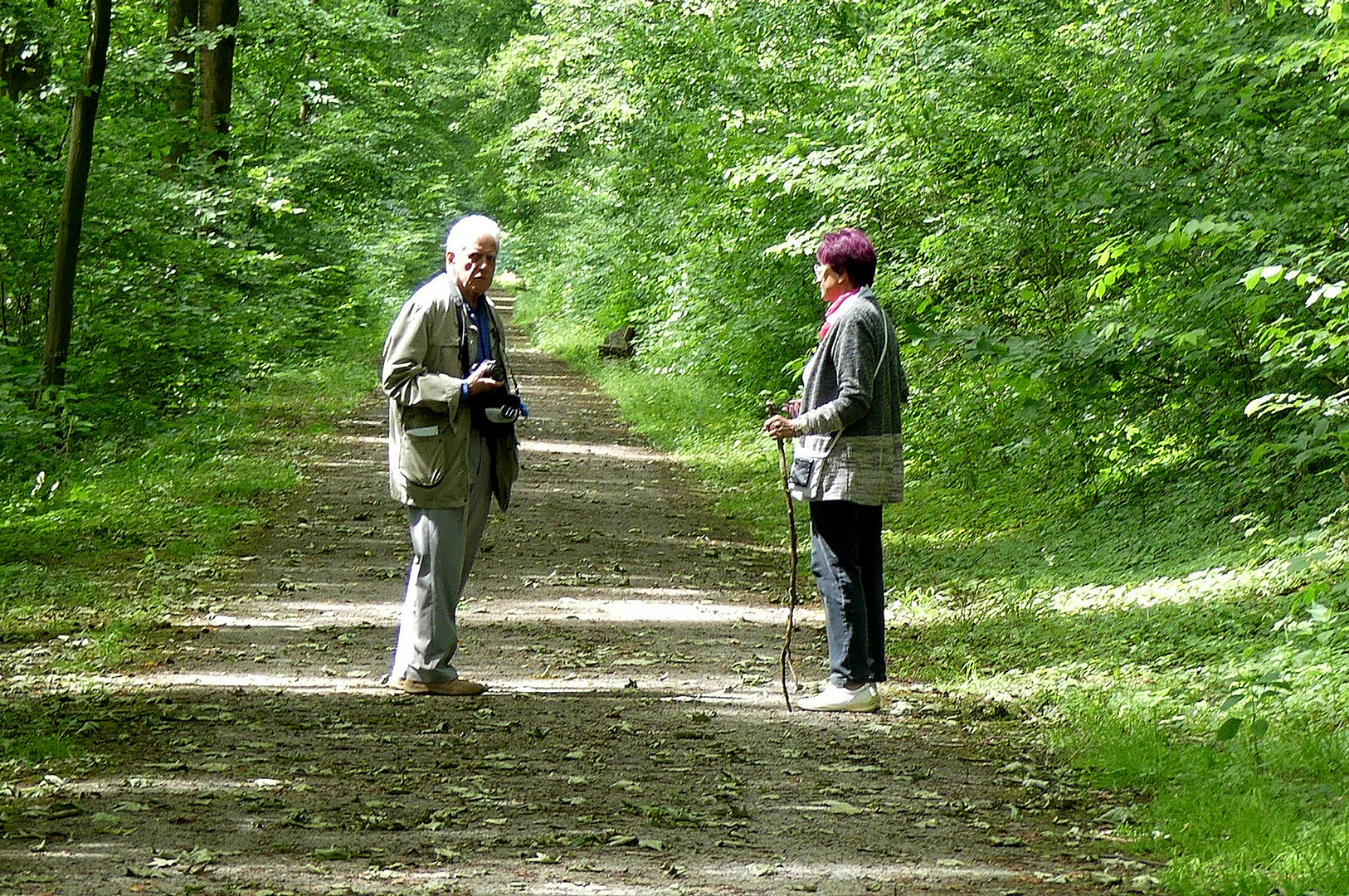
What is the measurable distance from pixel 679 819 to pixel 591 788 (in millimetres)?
494

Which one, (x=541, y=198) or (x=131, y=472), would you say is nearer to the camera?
(x=131, y=472)

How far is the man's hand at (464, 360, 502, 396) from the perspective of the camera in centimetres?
672

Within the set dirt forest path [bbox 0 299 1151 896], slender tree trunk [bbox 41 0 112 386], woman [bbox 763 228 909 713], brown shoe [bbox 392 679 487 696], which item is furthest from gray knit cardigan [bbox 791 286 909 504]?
slender tree trunk [bbox 41 0 112 386]

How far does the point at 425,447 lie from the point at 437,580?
0.62 metres

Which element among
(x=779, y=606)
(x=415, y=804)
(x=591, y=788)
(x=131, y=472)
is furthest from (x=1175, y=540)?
(x=131, y=472)

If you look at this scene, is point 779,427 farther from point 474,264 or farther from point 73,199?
point 73,199

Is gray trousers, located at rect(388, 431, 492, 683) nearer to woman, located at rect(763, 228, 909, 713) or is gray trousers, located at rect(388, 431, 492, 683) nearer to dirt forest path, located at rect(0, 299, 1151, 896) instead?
dirt forest path, located at rect(0, 299, 1151, 896)

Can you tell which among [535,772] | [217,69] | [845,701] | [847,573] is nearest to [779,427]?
[847,573]

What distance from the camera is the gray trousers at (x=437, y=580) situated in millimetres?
6938

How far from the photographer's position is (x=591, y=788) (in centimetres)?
571

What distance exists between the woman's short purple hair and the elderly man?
153 cm

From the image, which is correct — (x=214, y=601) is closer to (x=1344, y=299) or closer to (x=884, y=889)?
(x=884, y=889)

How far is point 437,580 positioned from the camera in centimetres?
693

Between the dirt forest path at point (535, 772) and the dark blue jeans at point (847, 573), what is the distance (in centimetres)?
30
